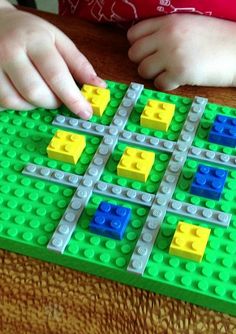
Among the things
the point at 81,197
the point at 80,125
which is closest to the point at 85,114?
the point at 80,125

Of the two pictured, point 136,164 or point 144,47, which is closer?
point 136,164

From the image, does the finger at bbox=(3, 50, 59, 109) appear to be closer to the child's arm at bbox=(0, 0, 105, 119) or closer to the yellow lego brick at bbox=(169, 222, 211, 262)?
the child's arm at bbox=(0, 0, 105, 119)

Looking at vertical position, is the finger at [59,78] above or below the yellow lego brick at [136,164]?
above

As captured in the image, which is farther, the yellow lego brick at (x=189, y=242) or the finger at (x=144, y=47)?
the finger at (x=144, y=47)

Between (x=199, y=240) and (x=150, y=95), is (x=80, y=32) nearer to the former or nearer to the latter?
(x=150, y=95)

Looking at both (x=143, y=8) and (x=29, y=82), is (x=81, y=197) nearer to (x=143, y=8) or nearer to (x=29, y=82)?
(x=29, y=82)

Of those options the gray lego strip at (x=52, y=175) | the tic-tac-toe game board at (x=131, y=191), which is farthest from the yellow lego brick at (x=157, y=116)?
the gray lego strip at (x=52, y=175)

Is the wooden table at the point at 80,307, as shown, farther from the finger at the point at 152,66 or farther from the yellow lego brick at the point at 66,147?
the finger at the point at 152,66

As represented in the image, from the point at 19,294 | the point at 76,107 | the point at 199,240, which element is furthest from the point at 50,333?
the point at 76,107
